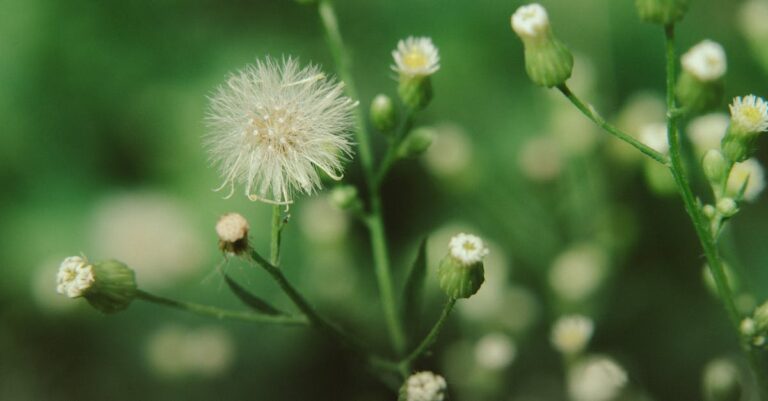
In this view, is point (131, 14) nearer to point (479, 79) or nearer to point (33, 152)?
point (33, 152)

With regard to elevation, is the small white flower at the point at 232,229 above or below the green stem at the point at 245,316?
above

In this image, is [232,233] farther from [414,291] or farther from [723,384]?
[723,384]

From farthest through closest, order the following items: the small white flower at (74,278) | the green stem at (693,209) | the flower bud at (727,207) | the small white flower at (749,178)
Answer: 1. the small white flower at (749,178)
2. the small white flower at (74,278)
3. the flower bud at (727,207)
4. the green stem at (693,209)

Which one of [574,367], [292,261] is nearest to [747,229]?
[574,367]

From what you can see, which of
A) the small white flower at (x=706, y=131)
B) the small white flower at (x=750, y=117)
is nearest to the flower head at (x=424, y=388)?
the small white flower at (x=750, y=117)

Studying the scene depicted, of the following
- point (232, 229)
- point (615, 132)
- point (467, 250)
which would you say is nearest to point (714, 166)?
point (615, 132)

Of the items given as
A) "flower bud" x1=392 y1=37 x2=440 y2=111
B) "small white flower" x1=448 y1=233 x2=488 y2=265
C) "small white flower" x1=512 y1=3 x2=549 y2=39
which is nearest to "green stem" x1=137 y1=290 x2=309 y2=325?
"small white flower" x1=448 y1=233 x2=488 y2=265

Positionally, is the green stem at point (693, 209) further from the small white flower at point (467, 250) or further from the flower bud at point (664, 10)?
the small white flower at point (467, 250)
